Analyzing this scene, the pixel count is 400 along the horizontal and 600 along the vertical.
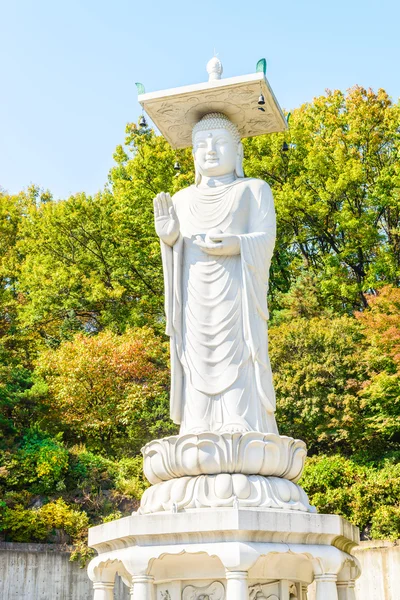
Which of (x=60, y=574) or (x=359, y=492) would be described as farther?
(x=359, y=492)

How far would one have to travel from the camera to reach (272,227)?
8.80 meters

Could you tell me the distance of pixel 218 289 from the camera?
8.57m

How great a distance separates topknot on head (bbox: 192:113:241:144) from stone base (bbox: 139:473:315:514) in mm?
3884

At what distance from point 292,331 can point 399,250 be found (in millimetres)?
5722

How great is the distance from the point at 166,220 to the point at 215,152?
3.31ft

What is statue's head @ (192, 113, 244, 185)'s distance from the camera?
9.07 metres

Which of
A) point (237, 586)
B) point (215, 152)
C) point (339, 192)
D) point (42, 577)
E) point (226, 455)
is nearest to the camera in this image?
point (237, 586)

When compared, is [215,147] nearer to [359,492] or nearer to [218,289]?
[218,289]

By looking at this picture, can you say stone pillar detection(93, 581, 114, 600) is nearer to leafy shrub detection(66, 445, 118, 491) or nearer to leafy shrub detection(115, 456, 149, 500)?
leafy shrub detection(115, 456, 149, 500)

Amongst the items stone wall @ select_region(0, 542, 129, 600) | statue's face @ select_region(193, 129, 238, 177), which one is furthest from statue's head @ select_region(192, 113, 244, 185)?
stone wall @ select_region(0, 542, 129, 600)

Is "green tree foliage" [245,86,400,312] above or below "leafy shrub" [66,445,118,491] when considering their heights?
above

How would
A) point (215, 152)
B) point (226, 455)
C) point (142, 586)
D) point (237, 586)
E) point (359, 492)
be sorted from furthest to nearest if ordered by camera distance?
1. point (359, 492)
2. point (215, 152)
3. point (226, 455)
4. point (142, 586)
5. point (237, 586)

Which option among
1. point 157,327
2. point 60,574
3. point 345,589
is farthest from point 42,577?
point 157,327

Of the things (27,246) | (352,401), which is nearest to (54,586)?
(352,401)
